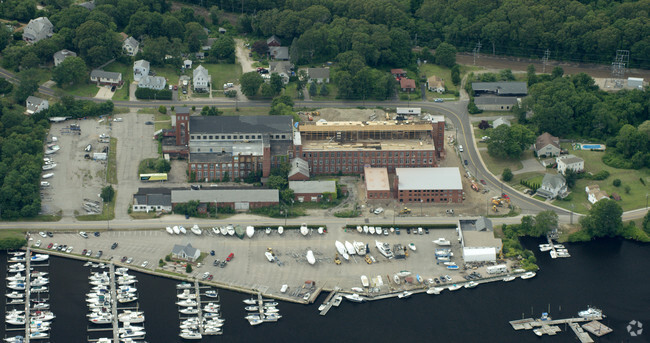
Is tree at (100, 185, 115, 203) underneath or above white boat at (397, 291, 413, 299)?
above

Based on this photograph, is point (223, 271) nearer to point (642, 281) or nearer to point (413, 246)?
point (413, 246)

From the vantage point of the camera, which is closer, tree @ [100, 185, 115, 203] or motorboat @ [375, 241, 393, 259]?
motorboat @ [375, 241, 393, 259]

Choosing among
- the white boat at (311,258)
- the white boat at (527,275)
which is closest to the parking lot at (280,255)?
the white boat at (311,258)

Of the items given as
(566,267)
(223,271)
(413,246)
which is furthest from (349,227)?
(566,267)

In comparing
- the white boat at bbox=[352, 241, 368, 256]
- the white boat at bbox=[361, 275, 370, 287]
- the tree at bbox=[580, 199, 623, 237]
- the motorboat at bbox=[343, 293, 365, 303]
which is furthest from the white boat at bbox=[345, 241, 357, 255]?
the tree at bbox=[580, 199, 623, 237]

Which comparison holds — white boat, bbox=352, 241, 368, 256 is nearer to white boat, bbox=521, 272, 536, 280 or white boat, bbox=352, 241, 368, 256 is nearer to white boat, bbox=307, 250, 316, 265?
white boat, bbox=307, 250, 316, 265
